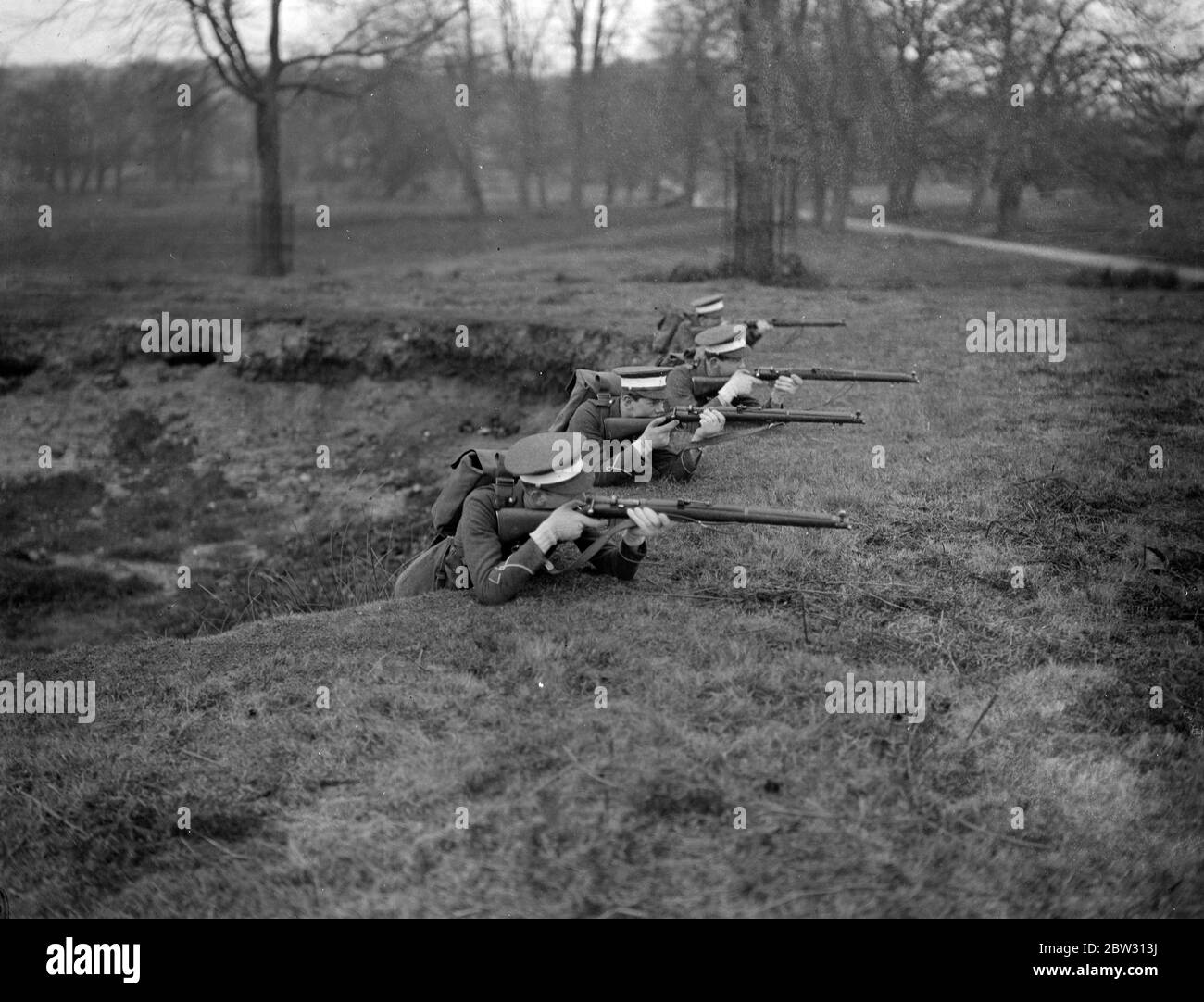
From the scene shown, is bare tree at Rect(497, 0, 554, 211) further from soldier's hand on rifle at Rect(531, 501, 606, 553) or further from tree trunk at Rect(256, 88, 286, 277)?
soldier's hand on rifle at Rect(531, 501, 606, 553)

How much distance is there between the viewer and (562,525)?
634 cm

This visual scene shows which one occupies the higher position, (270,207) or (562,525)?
(270,207)

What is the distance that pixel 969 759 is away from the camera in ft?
16.3

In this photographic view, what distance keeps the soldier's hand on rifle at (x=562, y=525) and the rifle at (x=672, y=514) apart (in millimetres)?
58

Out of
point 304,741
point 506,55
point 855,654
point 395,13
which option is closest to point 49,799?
point 304,741

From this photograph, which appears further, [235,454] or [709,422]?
[235,454]

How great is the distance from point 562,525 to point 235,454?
36.1 feet

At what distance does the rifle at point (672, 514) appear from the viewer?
5930 mm

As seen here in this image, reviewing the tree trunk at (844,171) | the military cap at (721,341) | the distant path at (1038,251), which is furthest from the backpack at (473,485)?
the tree trunk at (844,171)

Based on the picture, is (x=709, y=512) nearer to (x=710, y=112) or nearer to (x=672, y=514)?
(x=672, y=514)

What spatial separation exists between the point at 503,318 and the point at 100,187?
505 inches

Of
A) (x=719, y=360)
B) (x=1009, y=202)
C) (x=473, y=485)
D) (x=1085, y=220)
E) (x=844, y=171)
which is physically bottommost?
(x=473, y=485)

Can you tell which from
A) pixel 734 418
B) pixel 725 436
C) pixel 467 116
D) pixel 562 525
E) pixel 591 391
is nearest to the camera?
pixel 562 525

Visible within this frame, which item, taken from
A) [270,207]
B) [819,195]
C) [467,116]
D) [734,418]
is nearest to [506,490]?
[734,418]
